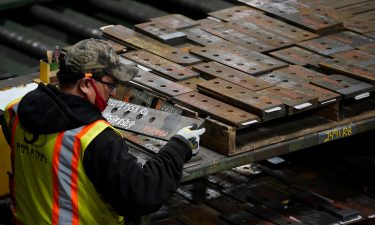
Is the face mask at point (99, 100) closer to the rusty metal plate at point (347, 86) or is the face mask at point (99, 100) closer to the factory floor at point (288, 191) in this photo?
the rusty metal plate at point (347, 86)

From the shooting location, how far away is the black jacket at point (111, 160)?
559cm

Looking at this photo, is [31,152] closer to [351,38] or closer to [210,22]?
[210,22]

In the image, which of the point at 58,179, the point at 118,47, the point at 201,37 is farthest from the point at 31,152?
the point at 201,37

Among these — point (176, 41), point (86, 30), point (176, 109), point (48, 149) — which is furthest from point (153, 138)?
point (86, 30)

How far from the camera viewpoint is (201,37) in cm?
782

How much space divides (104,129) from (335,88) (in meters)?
1.92

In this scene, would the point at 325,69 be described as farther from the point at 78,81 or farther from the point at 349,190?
the point at 78,81

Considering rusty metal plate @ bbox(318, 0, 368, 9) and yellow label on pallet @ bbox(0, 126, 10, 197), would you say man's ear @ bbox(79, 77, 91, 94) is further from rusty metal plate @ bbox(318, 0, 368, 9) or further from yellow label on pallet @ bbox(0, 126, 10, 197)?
rusty metal plate @ bbox(318, 0, 368, 9)

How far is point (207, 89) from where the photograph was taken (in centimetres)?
689

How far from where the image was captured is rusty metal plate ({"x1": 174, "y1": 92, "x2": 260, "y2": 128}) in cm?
648

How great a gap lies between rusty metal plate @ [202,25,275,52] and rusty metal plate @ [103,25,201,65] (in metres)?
0.42

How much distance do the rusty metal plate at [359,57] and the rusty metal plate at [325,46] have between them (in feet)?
0.19

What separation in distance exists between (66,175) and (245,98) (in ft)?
4.73

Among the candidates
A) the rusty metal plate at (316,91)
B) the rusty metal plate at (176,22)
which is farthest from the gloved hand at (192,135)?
the rusty metal plate at (176,22)
